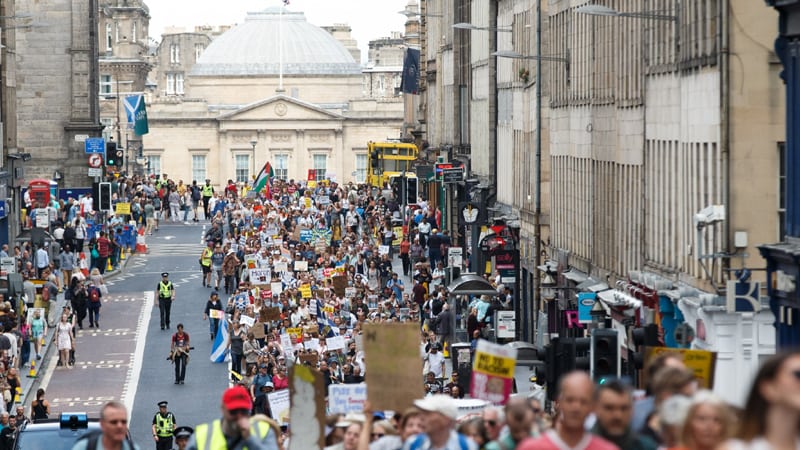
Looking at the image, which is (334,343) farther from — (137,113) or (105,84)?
(105,84)

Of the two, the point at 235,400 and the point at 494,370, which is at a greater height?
the point at 235,400

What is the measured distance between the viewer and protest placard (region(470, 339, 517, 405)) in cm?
1566

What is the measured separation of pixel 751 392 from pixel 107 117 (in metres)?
144

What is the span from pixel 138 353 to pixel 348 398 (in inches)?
1143

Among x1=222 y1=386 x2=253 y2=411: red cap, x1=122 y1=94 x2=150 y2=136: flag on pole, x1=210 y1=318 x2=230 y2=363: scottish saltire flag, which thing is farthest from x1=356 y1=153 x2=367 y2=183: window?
x1=222 y1=386 x2=253 y2=411: red cap

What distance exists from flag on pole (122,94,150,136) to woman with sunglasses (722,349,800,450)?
8269cm

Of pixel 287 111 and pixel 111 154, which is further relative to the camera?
pixel 287 111

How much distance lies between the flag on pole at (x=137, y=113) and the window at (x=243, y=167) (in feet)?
172

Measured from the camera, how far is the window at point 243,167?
151 meters

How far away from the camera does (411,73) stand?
8831 centimetres

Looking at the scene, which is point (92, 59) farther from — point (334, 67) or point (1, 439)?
point (334, 67)

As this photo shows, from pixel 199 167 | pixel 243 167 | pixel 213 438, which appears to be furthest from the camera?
pixel 243 167

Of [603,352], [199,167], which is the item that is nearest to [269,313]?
[603,352]

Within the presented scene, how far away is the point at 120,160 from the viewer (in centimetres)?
7362
